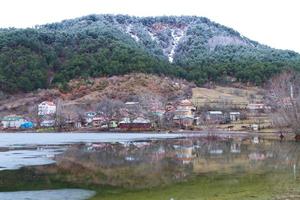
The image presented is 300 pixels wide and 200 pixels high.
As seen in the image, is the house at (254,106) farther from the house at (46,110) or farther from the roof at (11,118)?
the roof at (11,118)

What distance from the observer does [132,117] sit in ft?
575

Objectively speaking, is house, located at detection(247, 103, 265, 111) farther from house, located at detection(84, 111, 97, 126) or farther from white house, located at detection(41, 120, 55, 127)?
white house, located at detection(41, 120, 55, 127)

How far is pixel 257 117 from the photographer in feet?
483

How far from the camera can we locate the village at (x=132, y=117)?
16268cm

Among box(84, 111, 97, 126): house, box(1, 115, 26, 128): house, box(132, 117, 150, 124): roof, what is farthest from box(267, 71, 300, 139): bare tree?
box(1, 115, 26, 128): house

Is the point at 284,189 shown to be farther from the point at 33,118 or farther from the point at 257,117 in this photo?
the point at 33,118

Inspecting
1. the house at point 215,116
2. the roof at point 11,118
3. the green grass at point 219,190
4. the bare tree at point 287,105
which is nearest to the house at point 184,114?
the house at point 215,116

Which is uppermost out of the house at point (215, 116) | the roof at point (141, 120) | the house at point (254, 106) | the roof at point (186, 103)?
the roof at point (186, 103)

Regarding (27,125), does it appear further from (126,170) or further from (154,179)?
(154,179)

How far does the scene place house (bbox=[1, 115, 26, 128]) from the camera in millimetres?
180113

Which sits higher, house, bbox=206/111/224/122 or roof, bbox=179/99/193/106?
roof, bbox=179/99/193/106

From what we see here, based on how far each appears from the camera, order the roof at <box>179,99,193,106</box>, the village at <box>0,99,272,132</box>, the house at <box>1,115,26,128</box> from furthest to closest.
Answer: the roof at <box>179,99,193,106</box>
the house at <box>1,115,26,128</box>
the village at <box>0,99,272,132</box>

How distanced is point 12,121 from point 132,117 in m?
45.2

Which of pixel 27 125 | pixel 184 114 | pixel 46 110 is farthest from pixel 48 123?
pixel 184 114
